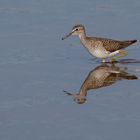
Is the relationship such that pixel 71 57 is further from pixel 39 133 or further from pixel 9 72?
pixel 39 133

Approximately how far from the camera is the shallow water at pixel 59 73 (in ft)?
33.5

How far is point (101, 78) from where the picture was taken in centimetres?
1283

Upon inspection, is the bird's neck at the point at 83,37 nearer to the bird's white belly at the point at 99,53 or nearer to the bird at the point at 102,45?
the bird at the point at 102,45

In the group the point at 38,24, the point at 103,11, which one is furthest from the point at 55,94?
the point at 103,11

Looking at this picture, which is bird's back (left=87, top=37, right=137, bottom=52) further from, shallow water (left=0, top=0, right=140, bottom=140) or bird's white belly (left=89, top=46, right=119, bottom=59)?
shallow water (left=0, top=0, right=140, bottom=140)

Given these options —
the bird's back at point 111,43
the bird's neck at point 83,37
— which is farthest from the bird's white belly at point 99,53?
the bird's neck at point 83,37

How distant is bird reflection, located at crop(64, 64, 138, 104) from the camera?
11.7m

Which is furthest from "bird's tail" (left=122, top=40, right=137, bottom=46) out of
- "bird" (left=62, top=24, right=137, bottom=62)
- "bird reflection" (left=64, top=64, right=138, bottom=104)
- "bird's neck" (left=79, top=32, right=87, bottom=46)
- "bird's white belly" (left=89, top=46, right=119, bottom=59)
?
"bird's neck" (left=79, top=32, right=87, bottom=46)

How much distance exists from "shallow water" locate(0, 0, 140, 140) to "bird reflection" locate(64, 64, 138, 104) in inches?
4.6

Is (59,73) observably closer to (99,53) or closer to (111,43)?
(99,53)

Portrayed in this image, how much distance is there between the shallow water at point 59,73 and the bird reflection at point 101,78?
0.38 ft

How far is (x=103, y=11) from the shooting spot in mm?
16750

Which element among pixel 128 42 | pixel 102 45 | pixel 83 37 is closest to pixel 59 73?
pixel 102 45

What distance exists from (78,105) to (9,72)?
81.8 inches
